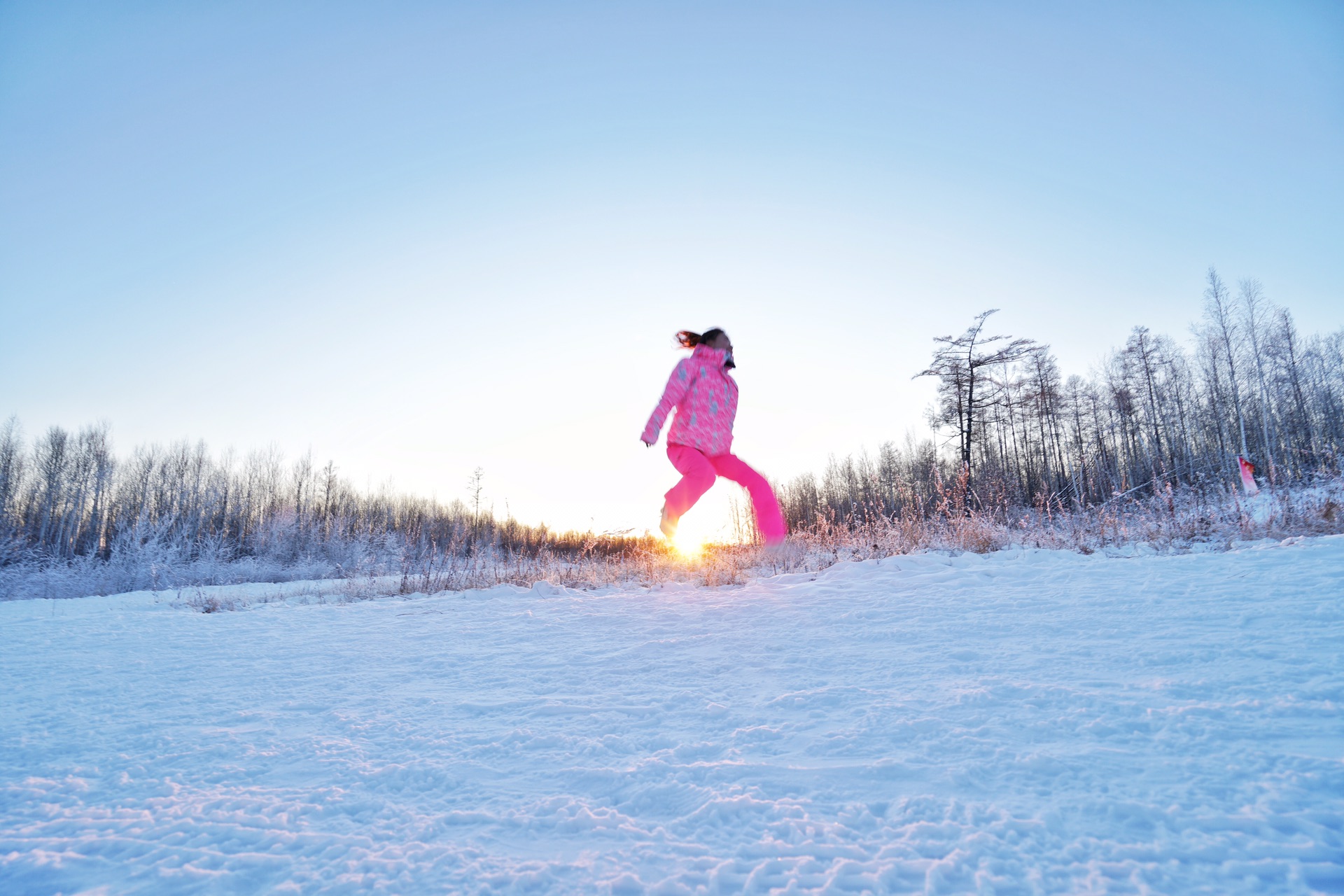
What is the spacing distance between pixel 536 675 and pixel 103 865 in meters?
1.21

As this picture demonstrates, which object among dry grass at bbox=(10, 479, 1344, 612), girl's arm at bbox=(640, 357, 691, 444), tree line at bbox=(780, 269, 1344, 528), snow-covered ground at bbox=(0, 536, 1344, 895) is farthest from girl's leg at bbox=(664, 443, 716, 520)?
tree line at bbox=(780, 269, 1344, 528)

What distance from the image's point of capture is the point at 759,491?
15.6 ft

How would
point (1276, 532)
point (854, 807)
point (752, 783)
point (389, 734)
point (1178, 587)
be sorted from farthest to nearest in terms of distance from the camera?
point (1276, 532), point (1178, 587), point (389, 734), point (752, 783), point (854, 807)

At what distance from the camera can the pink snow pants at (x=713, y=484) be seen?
14.7 feet

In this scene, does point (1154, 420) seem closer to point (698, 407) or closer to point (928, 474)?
point (928, 474)

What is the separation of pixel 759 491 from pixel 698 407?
940mm

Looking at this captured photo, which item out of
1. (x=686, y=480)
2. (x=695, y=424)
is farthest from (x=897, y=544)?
(x=695, y=424)

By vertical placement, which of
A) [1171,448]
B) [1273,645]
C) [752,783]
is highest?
[1171,448]

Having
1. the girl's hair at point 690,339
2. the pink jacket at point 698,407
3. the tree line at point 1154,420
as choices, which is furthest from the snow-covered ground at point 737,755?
the tree line at point 1154,420

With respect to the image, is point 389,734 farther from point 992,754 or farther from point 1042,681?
point 1042,681

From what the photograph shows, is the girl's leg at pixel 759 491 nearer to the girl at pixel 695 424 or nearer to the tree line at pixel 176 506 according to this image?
the girl at pixel 695 424

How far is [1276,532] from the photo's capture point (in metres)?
4.08

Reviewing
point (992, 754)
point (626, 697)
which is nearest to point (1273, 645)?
point (992, 754)

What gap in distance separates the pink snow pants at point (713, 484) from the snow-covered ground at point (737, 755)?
1993 millimetres
